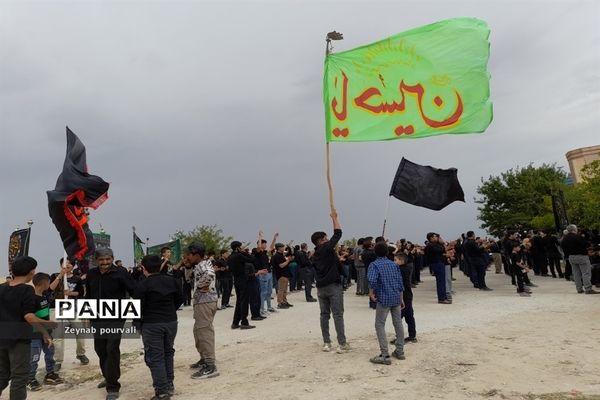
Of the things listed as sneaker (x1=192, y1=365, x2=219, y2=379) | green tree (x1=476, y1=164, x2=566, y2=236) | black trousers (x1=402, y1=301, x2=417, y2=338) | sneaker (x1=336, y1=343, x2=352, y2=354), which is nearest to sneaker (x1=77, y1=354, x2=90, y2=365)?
sneaker (x1=192, y1=365, x2=219, y2=379)

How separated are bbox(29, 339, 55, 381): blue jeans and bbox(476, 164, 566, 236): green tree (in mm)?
35336

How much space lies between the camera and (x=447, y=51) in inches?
385

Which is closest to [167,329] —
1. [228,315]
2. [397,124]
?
[397,124]

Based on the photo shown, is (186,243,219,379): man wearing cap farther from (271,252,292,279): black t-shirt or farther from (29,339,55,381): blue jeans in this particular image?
(271,252,292,279): black t-shirt

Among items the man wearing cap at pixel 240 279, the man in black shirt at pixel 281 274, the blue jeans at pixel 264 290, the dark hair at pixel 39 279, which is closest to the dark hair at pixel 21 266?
the dark hair at pixel 39 279

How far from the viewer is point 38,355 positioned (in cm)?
679

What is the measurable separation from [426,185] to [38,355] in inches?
387

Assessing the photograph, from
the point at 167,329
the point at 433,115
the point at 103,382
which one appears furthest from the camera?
the point at 433,115

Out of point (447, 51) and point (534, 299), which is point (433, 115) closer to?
point (447, 51)

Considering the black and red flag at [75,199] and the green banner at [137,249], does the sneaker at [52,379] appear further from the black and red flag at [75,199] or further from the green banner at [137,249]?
the green banner at [137,249]

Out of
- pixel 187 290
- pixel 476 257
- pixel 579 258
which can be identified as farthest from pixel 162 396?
pixel 579 258

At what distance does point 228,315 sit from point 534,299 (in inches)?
347

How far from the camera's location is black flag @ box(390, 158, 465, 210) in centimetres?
1219

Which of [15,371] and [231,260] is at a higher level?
[231,260]
